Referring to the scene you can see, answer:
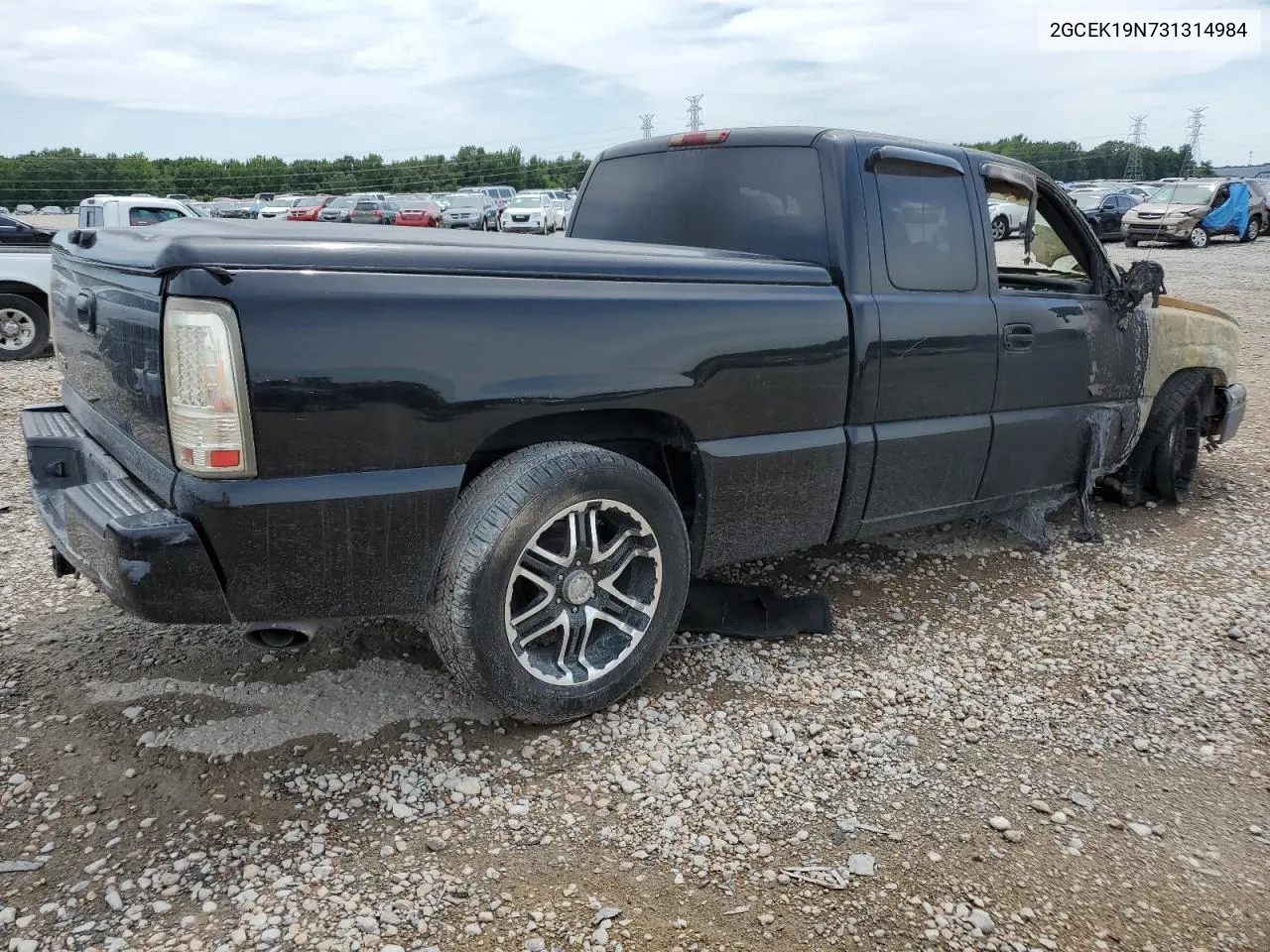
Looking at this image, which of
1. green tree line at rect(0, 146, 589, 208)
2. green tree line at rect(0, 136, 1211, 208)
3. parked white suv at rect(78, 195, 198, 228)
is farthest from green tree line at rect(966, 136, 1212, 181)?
parked white suv at rect(78, 195, 198, 228)

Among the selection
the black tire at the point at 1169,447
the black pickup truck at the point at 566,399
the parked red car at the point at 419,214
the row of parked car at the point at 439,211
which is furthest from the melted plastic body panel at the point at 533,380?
the parked red car at the point at 419,214

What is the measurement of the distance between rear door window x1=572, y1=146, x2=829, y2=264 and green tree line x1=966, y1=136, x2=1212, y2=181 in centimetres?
9172

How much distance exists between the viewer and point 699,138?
4.11 metres

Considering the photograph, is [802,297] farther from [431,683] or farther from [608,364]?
[431,683]

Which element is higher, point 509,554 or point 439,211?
point 439,211

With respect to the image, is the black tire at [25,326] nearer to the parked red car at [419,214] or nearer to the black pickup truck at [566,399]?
the black pickup truck at [566,399]

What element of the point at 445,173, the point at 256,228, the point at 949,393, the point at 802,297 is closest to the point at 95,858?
the point at 256,228

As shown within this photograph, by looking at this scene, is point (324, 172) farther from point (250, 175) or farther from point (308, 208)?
point (308, 208)

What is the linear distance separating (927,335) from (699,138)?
1316 millimetres

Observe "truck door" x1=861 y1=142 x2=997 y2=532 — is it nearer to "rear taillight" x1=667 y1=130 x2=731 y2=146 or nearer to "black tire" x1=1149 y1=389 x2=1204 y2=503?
"rear taillight" x1=667 y1=130 x2=731 y2=146

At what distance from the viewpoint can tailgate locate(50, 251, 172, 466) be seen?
2.50 metres

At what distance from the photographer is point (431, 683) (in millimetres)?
3326

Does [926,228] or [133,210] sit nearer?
[926,228]

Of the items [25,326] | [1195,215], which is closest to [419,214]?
[1195,215]
